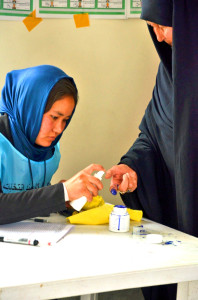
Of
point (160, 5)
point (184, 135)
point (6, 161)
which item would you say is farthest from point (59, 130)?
point (160, 5)

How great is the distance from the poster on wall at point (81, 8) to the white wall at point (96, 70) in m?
0.03

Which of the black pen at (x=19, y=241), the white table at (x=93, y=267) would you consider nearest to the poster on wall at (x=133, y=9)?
the white table at (x=93, y=267)

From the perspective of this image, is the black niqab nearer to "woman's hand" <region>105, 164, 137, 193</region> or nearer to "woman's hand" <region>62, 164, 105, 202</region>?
"woman's hand" <region>105, 164, 137, 193</region>

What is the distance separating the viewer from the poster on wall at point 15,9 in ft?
6.16

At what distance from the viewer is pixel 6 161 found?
1355 millimetres

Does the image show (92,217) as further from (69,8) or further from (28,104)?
(69,8)

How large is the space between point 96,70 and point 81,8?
12.1 inches

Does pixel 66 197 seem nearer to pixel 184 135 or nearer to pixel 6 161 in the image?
pixel 6 161

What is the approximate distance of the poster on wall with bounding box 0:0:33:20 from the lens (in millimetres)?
1879

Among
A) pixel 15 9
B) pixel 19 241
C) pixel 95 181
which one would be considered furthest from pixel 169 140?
pixel 15 9

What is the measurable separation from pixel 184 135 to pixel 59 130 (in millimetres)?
463

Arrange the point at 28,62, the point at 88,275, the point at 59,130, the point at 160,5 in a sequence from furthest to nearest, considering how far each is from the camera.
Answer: the point at 28,62 < the point at 59,130 < the point at 160,5 < the point at 88,275

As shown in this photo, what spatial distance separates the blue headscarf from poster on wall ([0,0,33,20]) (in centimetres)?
54

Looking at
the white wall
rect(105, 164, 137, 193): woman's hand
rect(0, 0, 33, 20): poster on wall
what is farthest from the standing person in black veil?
rect(0, 0, 33, 20): poster on wall
